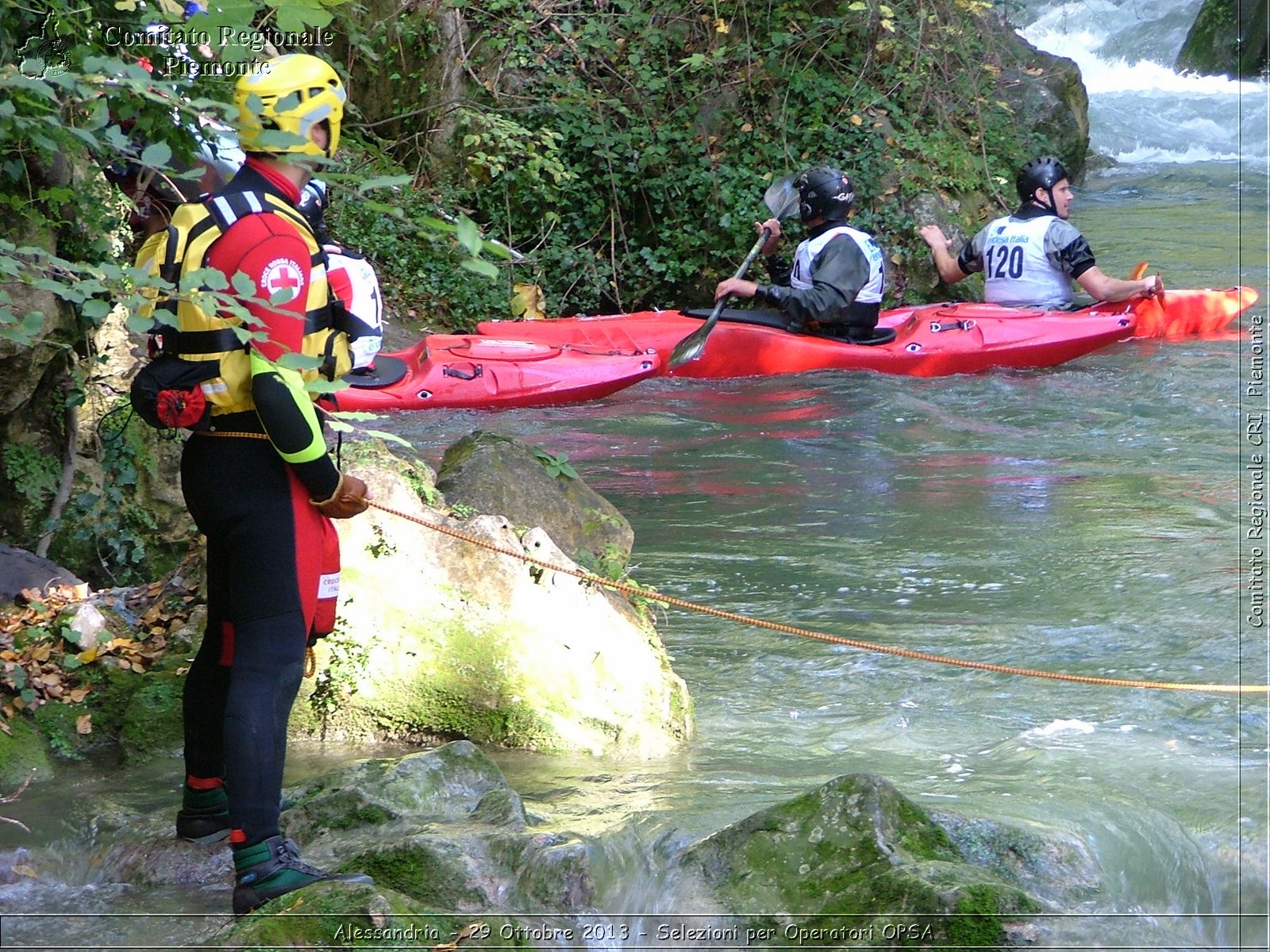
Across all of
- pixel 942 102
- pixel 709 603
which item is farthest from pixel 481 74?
pixel 709 603

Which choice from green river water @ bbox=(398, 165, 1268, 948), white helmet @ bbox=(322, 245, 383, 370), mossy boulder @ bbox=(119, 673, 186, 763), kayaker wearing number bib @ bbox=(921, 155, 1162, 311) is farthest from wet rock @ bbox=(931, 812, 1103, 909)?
kayaker wearing number bib @ bbox=(921, 155, 1162, 311)

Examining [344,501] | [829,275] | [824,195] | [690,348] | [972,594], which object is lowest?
[972,594]

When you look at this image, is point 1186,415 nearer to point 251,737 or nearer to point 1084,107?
point 251,737

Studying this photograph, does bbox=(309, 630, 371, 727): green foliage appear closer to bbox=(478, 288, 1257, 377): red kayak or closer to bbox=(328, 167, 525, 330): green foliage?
bbox=(478, 288, 1257, 377): red kayak

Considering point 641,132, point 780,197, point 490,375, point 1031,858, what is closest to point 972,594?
point 1031,858

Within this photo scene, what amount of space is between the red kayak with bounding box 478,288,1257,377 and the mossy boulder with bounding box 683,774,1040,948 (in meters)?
5.91

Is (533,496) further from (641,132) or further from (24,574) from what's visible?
(641,132)

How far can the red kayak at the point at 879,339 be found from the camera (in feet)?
28.6

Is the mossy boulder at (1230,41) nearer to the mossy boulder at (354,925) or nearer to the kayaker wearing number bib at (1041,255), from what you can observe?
the kayaker wearing number bib at (1041,255)

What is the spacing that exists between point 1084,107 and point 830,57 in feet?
15.6

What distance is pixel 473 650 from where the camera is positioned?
3.64 m

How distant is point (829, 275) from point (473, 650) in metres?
5.42

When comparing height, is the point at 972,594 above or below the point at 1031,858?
above

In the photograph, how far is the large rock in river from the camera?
3582mm
